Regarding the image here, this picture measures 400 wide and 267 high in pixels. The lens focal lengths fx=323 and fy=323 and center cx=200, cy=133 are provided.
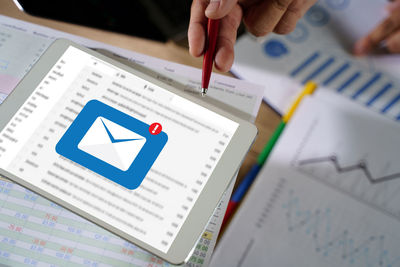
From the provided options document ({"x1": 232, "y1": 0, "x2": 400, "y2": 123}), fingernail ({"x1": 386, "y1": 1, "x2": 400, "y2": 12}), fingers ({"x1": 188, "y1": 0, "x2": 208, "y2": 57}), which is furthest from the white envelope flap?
fingernail ({"x1": 386, "y1": 1, "x2": 400, "y2": 12})

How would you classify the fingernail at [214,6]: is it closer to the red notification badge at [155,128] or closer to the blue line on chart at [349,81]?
the red notification badge at [155,128]

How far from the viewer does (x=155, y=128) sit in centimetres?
30

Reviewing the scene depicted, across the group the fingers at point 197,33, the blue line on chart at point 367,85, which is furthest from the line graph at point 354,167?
the fingers at point 197,33

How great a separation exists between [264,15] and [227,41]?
0.09 meters

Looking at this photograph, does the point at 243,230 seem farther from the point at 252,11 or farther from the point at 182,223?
the point at 252,11

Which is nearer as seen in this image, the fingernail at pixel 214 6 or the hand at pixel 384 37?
the fingernail at pixel 214 6

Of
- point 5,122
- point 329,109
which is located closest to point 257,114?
point 329,109

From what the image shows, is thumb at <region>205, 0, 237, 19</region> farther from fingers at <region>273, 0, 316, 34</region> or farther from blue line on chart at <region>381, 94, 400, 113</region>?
blue line on chart at <region>381, 94, 400, 113</region>

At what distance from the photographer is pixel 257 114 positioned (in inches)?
14.5

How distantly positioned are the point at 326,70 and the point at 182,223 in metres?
0.34

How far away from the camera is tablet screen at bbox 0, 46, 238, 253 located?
0.92 ft

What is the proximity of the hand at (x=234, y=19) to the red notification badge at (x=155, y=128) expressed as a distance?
99 millimetres

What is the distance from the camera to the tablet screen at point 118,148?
0.92 ft

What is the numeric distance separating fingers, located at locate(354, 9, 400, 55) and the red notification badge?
1.18ft
